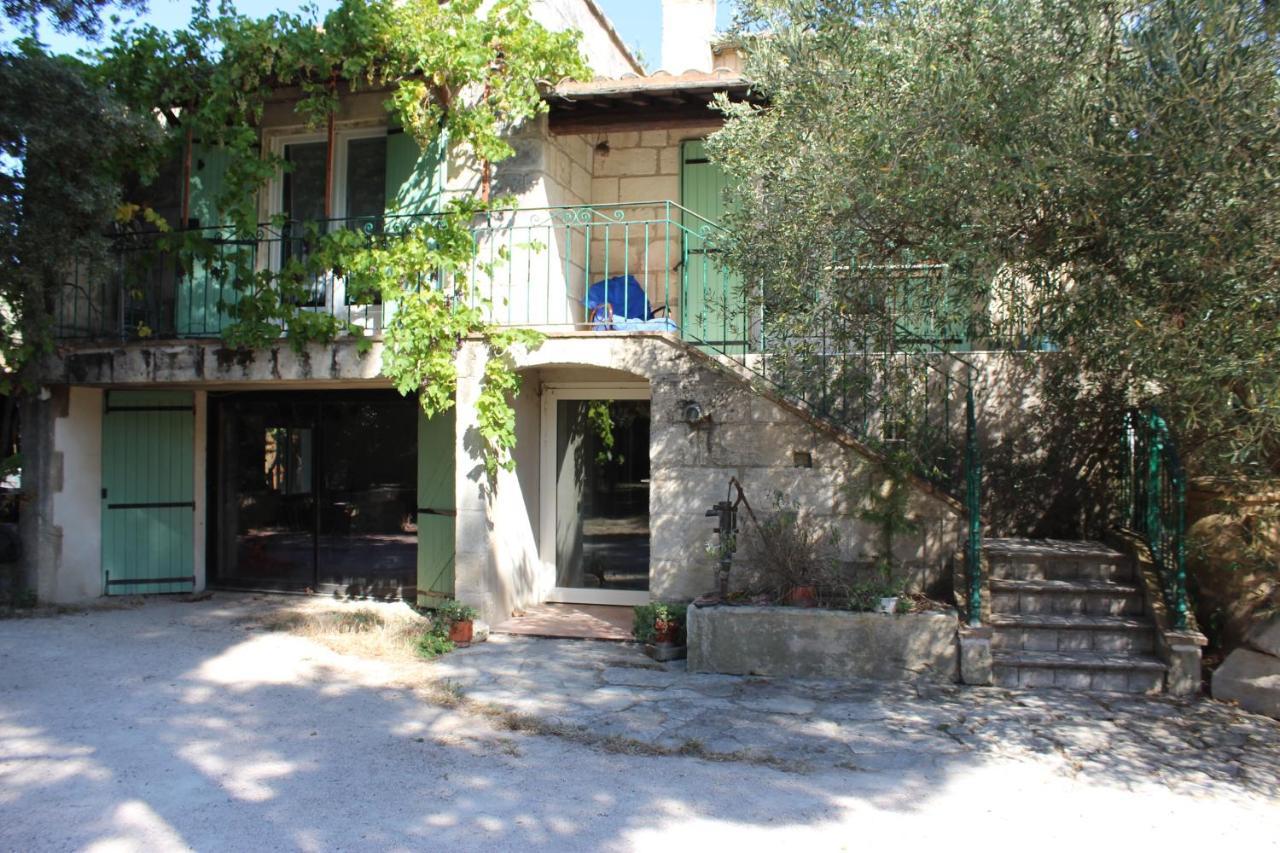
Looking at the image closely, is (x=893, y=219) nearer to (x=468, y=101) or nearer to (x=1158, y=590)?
(x=1158, y=590)

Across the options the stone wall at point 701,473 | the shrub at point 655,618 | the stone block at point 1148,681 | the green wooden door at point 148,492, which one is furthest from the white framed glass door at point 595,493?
the stone block at point 1148,681

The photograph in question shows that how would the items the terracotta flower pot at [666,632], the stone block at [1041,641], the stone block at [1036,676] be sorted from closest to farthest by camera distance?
the stone block at [1036,676]
the stone block at [1041,641]
the terracotta flower pot at [666,632]

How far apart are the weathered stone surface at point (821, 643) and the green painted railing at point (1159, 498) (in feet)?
4.68

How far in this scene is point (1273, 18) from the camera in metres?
4.05

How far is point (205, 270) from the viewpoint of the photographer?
9086 mm

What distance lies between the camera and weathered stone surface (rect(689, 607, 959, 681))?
21.4 ft

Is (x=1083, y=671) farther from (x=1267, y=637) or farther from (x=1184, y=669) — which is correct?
(x=1267, y=637)

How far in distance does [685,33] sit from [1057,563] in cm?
718

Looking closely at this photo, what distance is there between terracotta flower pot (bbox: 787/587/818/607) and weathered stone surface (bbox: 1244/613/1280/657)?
2668 mm

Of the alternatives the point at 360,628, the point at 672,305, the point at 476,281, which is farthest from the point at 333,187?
the point at 360,628

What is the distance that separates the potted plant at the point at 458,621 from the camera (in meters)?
7.62

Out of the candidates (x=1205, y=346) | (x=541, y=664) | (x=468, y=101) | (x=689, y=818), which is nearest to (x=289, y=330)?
(x=468, y=101)

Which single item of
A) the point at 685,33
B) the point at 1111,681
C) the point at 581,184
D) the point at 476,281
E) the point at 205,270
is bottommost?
the point at 1111,681

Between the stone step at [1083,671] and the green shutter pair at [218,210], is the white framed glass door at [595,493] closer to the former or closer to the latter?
the green shutter pair at [218,210]
